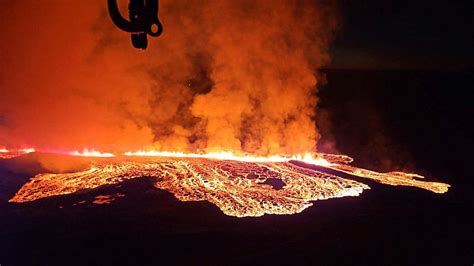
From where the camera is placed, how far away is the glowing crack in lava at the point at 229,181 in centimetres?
673

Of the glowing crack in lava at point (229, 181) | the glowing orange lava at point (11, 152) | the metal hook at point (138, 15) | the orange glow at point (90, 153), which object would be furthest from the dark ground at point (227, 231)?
the metal hook at point (138, 15)

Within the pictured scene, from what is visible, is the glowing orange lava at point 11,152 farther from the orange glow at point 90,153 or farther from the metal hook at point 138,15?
the metal hook at point 138,15

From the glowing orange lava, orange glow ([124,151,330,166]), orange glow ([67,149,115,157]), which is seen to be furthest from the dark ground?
orange glow ([124,151,330,166])

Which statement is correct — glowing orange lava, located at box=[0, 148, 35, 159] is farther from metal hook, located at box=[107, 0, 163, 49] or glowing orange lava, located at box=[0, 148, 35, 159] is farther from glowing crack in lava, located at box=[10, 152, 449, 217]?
metal hook, located at box=[107, 0, 163, 49]

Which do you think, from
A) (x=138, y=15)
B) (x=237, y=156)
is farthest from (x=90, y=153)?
(x=138, y=15)

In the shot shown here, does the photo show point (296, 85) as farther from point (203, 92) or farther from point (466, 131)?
point (466, 131)

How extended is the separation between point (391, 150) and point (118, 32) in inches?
401

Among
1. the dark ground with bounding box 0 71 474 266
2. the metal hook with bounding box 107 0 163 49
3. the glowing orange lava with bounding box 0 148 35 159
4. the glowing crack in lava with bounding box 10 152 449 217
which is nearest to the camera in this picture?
the metal hook with bounding box 107 0 163 49

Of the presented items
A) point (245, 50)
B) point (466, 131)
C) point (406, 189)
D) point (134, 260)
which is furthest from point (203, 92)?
point (466, 131)

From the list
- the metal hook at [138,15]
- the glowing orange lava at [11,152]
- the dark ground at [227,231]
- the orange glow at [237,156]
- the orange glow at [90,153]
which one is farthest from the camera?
the orange glow at [237,156]

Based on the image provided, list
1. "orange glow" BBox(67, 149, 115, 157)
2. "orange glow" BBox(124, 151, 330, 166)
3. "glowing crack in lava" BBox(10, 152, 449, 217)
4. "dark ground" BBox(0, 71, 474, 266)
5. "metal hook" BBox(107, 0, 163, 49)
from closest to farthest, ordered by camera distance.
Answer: "metal hook" BBox(107, 0, 163, 49), "dark ground" BBox(0, 71, 474, 266), "glowing crack in lava" BBox(10, 152, 449, 217), "orange glow" BBox(67, 149, 115, 157), "orange glow" BBox(124, 151, 330, 166)

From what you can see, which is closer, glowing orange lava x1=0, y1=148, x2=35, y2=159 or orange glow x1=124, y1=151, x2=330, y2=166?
glowing orange lava x1=0, y1=148, x2=35, y2=159

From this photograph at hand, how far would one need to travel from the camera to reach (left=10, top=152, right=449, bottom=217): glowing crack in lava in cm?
673

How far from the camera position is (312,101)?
12570mm
